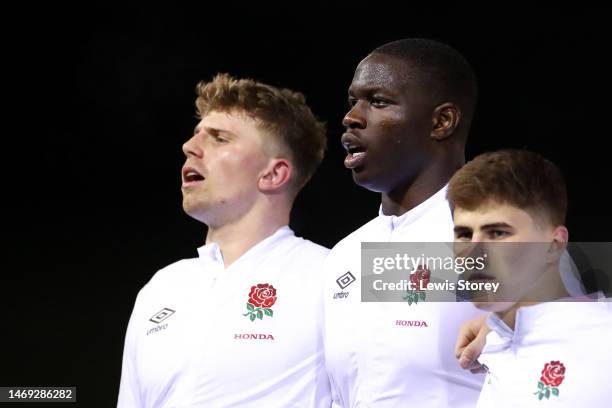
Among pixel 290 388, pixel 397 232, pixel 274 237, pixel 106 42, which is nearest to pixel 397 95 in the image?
pixel 397 232

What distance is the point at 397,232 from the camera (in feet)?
9.84

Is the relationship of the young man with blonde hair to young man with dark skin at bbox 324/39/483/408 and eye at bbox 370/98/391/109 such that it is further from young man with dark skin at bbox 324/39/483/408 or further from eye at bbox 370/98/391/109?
eye at bbox 370/98/391/109

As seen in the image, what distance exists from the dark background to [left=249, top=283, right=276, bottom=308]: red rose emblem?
1189 mm

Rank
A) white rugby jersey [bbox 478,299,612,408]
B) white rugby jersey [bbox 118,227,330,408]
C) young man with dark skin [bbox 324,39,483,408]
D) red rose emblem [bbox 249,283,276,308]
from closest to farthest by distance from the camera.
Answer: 1. white rugby jersey [bbox 478,299,612,408]
2. young man with dark skin [bbox 324,39,483,408]
3. white rugby jersey [bbox 118,227,330,408]
4. red rose emblem [bbox 249,283,276,308]

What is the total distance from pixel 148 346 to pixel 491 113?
67.1 inches

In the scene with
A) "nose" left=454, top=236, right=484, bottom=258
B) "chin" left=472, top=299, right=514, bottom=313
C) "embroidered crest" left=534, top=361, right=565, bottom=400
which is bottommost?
"embroidered crest" left=534, top=361, right=565, bottom=400

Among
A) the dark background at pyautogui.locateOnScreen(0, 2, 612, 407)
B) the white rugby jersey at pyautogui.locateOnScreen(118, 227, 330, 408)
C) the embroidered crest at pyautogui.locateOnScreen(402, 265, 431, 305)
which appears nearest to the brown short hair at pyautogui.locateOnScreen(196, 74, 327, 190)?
the white rugby jersey at pyautogui.locateOnScreen(118, 227, 330, 408)

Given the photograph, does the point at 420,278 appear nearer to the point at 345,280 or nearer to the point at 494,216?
the point at 345,280

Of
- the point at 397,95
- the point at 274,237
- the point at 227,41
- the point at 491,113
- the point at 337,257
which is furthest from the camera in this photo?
the point at 227,41

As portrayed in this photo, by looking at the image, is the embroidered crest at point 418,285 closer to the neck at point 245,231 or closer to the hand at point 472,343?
the hand at point 472,343

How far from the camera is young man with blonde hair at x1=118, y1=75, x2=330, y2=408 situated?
311 cm

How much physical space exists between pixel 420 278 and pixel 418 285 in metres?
0.02

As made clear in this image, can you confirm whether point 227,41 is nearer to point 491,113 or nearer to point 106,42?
point 106,42

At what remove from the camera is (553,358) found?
2283 mm
